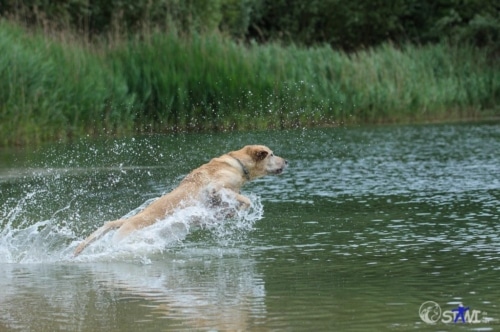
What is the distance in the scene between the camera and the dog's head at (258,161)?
1259 cm

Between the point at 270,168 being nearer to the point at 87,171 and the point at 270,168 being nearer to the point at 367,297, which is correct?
the point at 367,297

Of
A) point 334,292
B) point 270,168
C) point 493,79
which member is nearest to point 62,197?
point 270,168

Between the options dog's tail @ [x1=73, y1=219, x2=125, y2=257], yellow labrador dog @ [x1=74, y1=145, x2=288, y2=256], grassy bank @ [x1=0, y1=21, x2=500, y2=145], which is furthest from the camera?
grassy bank @ [x1=0, y1=21, x2=500, y2=145]

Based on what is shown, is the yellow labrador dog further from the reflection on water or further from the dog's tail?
the reflection on water

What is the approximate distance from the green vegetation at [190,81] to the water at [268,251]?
520cm

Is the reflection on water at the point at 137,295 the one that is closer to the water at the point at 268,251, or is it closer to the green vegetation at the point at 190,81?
the water at the point at 268,251

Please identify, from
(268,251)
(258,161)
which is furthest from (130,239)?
(258,161)

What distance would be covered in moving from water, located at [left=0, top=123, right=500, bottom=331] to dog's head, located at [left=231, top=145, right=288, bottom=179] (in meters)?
0.53

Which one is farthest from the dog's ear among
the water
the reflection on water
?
the reflection on water

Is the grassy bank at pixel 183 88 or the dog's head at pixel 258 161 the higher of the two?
the grassy bank at pixel 183 88

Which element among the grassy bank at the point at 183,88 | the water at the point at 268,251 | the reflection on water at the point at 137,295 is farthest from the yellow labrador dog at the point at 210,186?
the grassy bank at the point at 183,88

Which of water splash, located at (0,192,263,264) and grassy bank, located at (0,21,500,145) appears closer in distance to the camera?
water splash, located at (0,192,263,264)

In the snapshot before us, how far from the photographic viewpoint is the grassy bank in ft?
82.3

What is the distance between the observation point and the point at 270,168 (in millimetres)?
12695
